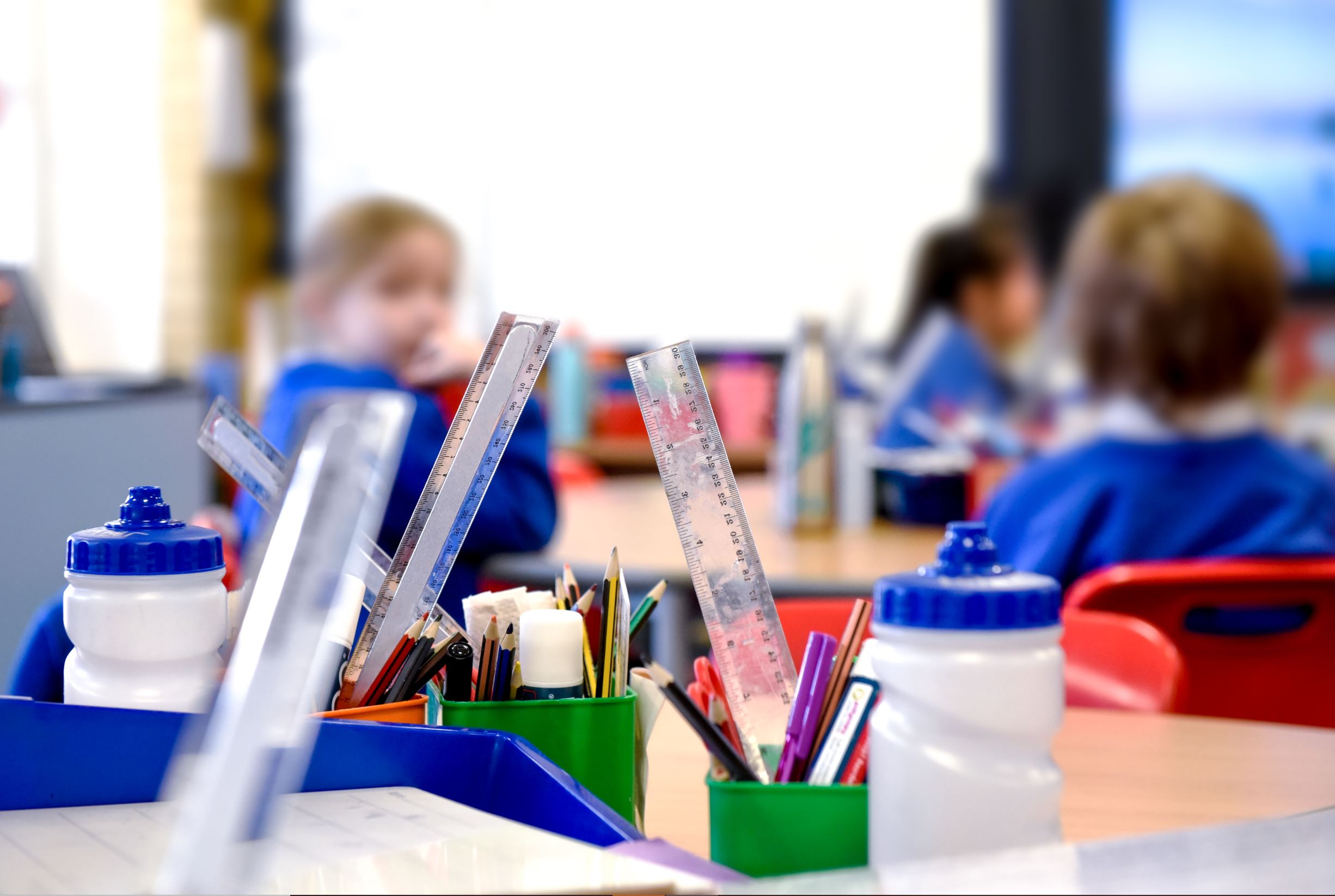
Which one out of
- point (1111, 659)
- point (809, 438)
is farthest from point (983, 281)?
point (1111, 659)

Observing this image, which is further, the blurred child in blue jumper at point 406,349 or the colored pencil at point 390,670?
the blurred child in blue jumper at point 406,349

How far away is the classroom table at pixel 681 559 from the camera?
4.95 feet

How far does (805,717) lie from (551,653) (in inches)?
4.4

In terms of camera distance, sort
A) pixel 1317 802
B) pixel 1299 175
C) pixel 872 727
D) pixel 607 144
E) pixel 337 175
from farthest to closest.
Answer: pixel 337 175 → pixel 607 144 → pixel 1299 175 → pixel 1317 802 → pixel 872 727

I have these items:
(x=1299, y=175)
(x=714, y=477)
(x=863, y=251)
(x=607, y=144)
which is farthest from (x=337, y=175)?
(x=714, y=477)

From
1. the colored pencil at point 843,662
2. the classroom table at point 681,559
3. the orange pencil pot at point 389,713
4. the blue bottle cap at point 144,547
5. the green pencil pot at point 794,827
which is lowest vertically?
the classroom table at point 681,559

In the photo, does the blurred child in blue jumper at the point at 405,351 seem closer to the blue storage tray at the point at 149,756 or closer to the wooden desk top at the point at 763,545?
the wooden desk top at the point at 763,545

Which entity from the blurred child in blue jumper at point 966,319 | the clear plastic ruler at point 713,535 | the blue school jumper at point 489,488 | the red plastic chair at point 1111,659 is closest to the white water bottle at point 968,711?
the clear plastic ruler at point 713,535

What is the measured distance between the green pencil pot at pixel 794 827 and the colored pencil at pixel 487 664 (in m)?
0.12

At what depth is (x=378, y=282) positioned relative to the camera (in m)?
2.01

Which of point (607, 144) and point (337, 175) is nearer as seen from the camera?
point (607, 144)

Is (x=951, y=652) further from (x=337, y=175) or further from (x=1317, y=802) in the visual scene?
(x=337, y=175)

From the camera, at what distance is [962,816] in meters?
0.47

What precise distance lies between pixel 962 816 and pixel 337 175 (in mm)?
4291
